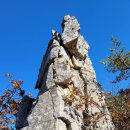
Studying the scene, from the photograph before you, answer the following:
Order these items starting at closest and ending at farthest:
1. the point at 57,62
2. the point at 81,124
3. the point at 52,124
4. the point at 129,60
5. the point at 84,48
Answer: the point at 52,124, the point at 81,124, the point at 57,62, the point at 84,48, the point at 129,60

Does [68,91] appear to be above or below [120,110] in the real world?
below

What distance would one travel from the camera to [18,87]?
3017 cm

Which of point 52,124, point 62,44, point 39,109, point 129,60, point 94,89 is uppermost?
point 129,60

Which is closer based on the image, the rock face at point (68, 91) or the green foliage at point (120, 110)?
the rock face at point (68, 91)

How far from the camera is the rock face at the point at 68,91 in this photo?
48.3 feet

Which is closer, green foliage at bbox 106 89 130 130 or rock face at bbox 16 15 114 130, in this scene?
rock face at bbox 16 15 114 130

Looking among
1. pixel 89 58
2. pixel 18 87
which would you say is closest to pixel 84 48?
pixel 89 58

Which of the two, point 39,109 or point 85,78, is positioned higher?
point 85,78

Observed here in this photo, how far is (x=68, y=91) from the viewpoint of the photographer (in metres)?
17.1

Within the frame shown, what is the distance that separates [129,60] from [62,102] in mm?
12577

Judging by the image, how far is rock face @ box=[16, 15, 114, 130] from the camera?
14711 mm

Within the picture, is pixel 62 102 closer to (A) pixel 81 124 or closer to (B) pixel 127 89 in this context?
(A) pixel 81 124

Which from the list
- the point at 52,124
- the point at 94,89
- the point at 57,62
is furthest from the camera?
the point at 94,89

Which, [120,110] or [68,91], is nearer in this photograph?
[68,91]
